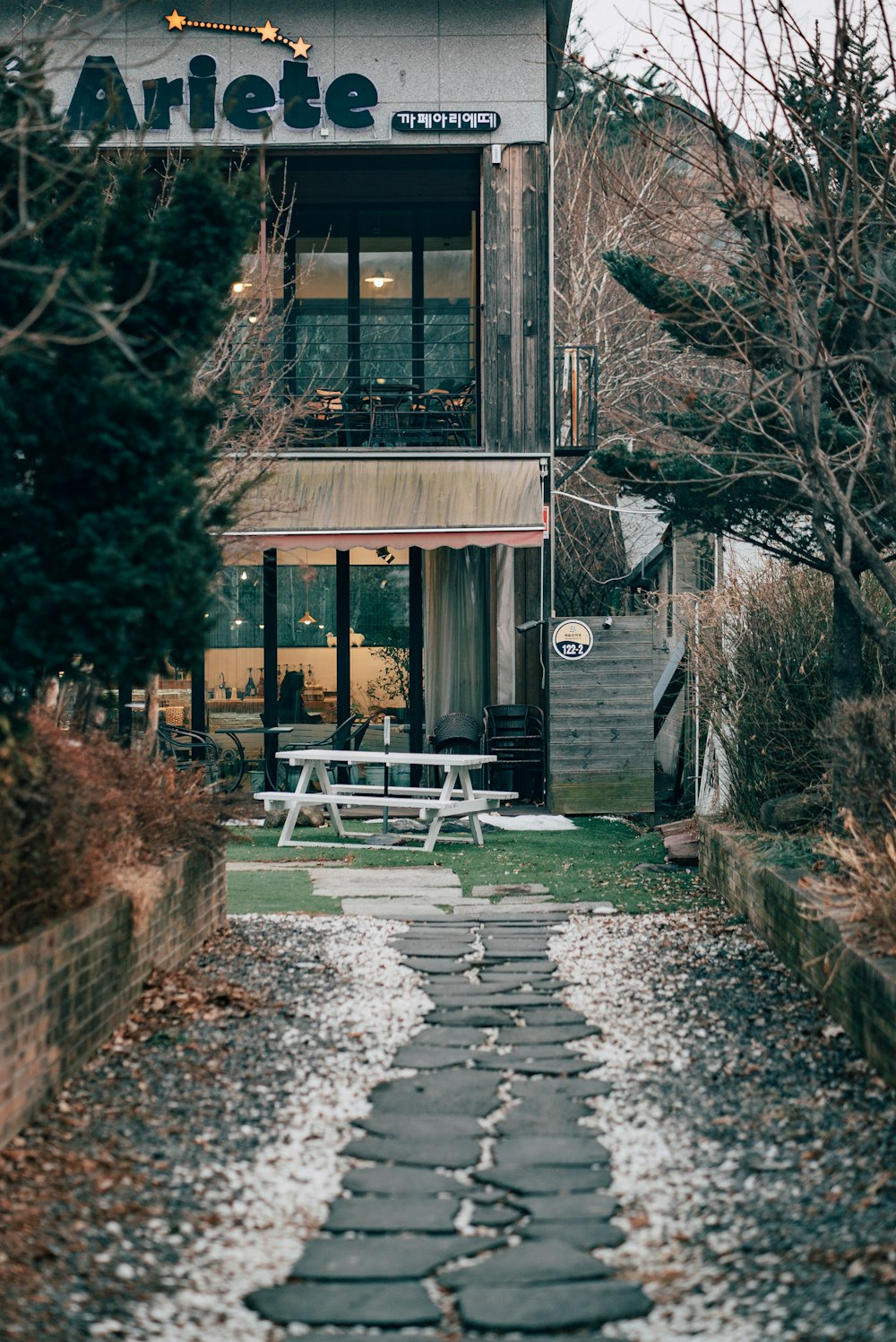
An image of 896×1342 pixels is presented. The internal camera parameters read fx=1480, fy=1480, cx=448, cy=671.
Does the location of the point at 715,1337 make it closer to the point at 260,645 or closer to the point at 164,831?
the point at 164,831

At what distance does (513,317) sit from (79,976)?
11.6m

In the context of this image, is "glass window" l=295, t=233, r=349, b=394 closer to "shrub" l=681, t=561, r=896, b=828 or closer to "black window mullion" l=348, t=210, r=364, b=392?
"black window mullion" l=348, t=210, r=364, b=392

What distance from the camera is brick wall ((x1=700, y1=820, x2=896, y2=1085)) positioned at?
17.1 feet

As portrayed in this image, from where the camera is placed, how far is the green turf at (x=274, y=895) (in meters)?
9.23

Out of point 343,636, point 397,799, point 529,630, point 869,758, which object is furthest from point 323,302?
point 869,758

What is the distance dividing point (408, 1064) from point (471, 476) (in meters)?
10.3

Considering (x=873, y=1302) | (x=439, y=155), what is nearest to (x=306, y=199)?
(x=439, y=155)

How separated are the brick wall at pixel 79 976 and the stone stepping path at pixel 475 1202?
107cm

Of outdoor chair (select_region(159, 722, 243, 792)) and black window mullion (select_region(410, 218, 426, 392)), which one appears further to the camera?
black window mullion (select_region(410, 218, 426, 392))

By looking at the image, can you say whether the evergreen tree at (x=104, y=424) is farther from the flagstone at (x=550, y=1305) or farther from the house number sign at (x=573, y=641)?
the house number sign at (x=573, y=641)

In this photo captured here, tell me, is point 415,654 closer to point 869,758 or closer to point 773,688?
point 773,688

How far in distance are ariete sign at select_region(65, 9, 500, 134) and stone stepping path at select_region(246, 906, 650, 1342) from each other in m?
11.4

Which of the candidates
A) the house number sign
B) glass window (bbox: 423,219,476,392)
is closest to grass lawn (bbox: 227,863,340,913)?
the house number sign

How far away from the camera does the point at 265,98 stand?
1535 cm
